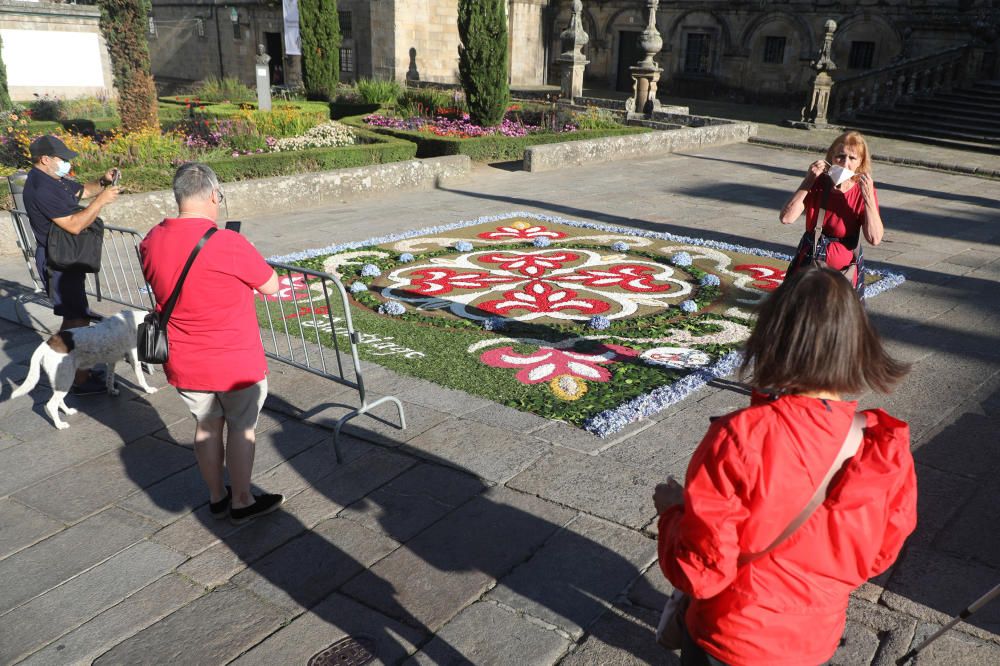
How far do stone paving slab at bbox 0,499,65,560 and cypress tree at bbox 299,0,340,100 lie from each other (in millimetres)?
24283

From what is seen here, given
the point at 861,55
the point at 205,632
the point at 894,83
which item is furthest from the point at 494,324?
the point at 861,55

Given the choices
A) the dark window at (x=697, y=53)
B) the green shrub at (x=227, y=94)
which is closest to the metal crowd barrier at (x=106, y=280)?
the green shrub at (x=227, y=94)

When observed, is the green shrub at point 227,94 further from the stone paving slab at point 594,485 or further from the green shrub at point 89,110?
the stone paving slab at point 594,485

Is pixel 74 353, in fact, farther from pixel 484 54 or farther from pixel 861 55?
pixel 861 55

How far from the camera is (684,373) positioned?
243 inches

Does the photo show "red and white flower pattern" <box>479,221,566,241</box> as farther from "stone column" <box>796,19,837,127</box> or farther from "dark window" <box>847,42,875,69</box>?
"dark window" <box>847,42,875,69</box>

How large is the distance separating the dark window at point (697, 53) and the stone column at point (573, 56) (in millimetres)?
11267

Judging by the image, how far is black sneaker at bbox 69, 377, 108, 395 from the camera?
584 centimetres

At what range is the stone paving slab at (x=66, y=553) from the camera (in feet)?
12.1

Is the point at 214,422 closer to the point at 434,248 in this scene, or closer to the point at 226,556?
the point at 226,556

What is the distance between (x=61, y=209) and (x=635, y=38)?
34337 mm

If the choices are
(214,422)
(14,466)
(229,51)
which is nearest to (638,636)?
(214,422)

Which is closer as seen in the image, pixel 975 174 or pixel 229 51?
pixel 975 174

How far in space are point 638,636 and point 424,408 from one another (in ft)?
8.37
